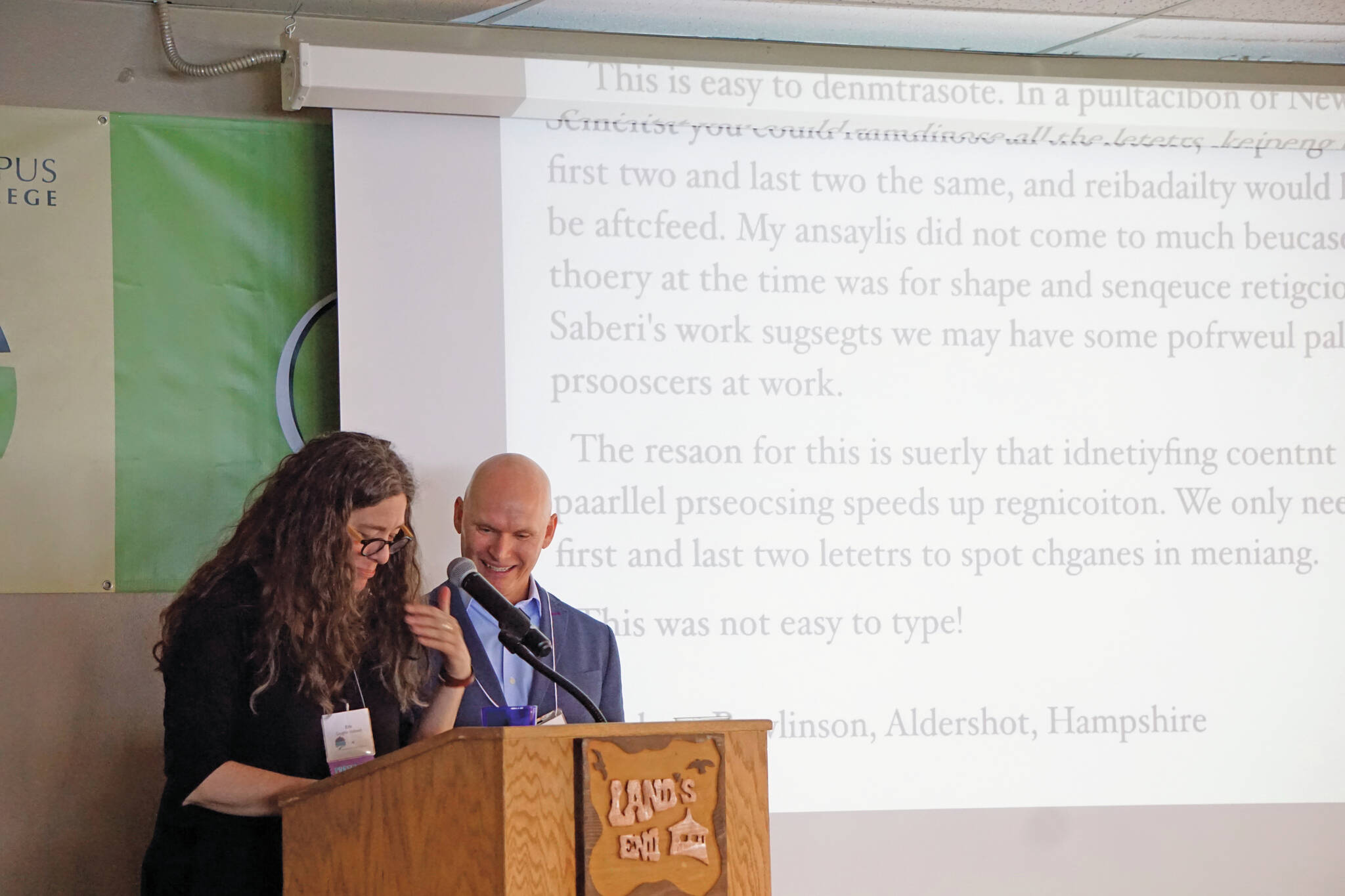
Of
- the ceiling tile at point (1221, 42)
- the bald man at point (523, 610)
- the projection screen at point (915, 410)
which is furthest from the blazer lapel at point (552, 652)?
the ceiling tile at point (1221, 42)

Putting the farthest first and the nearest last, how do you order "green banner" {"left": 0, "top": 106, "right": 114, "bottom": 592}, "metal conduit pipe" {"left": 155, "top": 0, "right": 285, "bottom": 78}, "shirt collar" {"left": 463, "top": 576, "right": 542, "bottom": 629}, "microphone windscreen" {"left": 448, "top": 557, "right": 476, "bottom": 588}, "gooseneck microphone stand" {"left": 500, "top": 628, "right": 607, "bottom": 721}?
1. "metal conduit pipe" {"left": 155, "top": 0, "right": 285, "bottom": 78}
2. "green banner" {"left": 0, "top": 106, "right": 114, "bottom": 592}
3. "shirt collar" {"left": 463, "top": 576, "right": 542, "bottom": 629}
4. "microphone windscreen" {"left": 448, "top": 557, "right": 476, "bottom": 588}
5. "gooseneck microphone stand" {"left": 500, "top": 628, "right": 607, "bottom": 721}

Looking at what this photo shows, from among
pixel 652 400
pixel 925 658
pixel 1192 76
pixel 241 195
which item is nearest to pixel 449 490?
pixel 652 400

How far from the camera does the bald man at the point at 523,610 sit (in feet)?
9.86

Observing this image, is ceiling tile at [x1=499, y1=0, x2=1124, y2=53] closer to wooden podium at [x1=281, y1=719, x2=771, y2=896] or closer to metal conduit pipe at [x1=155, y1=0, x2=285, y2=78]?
metal conduit pipe at [x1=155, y1=0, x2=285, y2=78]

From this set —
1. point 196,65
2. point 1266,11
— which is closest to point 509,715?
point 196,65

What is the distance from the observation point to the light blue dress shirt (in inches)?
119

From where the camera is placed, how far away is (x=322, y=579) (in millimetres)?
2416

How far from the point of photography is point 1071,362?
3.98m

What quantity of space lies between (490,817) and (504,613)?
1.22 ft

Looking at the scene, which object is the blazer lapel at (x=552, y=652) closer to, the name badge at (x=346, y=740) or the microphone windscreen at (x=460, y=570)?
the name badge at (x=346, y=740)

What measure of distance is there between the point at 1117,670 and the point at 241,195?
271 centimetres

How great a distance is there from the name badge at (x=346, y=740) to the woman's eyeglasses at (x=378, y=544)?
0.95 feet

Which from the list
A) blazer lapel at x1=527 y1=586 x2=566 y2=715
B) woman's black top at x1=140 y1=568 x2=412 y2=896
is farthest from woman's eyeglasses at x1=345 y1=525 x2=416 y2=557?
blazer lapel at x1=527 y1=586 x2=566 y2=715

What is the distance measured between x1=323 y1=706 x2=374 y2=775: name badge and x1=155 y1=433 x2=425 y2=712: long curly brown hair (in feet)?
0.10
